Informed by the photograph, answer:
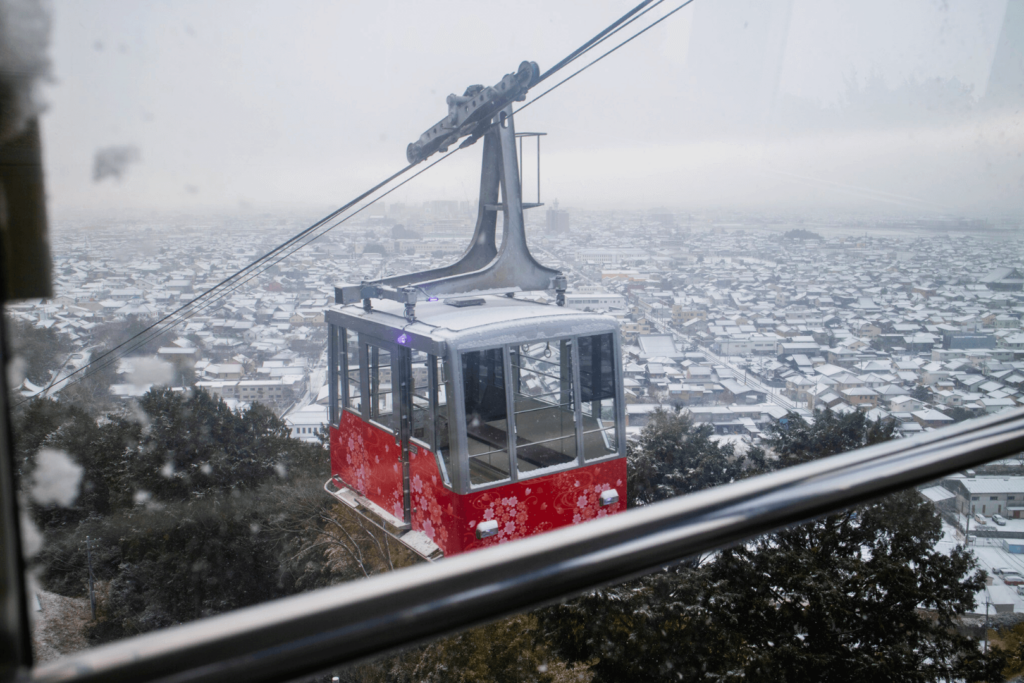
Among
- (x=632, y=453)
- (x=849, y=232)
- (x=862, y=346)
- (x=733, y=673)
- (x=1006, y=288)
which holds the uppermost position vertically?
(x=849, y=232)

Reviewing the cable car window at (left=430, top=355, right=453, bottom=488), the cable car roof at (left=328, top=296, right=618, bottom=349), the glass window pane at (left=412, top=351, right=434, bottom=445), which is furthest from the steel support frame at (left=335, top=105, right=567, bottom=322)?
the cable car window at (left=430, top=355, right=453, bottom=488)

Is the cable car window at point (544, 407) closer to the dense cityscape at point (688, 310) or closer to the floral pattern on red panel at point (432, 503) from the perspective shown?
the floral pattern on red panel at point (432, 503)

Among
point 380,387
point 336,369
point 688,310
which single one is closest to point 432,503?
point 380,387

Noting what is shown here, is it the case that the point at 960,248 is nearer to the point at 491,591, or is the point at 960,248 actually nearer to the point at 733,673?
the point at 733,673

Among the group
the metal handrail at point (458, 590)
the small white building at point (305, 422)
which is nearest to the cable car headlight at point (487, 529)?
the metal handrail at point (458, 590)

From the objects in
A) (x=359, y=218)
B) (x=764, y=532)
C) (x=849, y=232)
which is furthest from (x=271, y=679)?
(x=849, y=232)

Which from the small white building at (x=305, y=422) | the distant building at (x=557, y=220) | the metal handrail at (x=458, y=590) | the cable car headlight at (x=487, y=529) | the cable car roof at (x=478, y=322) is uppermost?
the distant building at (x=557, y=220)

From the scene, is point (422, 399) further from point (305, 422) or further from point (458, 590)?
point (305, 422)

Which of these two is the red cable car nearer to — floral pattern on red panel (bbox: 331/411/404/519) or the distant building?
floral pattern on red panel (bbox: 331/411/404/519)
